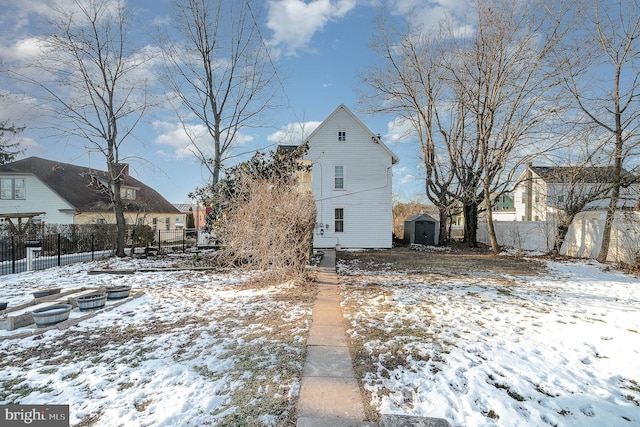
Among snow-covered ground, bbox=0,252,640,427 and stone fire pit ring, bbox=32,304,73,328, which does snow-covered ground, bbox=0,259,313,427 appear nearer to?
snow-covered ground, bbox=0,252,640,427

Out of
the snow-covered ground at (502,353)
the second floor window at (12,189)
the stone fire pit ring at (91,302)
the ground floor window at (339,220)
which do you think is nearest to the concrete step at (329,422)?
the snow-covered ground at (502,353)

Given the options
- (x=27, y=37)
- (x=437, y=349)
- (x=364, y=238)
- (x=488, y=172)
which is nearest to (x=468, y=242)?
(x=488, y=172)

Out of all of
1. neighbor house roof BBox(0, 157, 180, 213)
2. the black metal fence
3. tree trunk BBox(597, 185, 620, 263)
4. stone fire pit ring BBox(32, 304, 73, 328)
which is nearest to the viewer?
stone fire pit ring BBox(32, 304, 73, 328)

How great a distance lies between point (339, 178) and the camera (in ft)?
54.4

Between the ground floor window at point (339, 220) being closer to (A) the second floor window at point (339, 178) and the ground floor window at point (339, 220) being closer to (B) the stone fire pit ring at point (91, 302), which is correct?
(A) the second floor window at point (339, 178)

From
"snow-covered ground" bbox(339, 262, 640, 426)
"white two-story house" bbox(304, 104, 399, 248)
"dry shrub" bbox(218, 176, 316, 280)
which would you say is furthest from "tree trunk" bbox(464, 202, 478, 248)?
"dry shrub" bbox(218, 176, 316, 280)

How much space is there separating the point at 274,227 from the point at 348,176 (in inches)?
400

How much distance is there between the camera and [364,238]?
661 inches

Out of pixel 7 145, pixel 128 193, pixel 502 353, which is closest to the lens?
pixel 502 353

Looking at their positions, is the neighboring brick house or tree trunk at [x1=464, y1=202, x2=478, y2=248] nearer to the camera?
tree trunk at [x1=464, y1=202, x2=478, y2=248]

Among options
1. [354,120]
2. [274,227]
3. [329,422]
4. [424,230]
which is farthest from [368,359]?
[424,230]

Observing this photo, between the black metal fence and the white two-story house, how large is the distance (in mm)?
8236

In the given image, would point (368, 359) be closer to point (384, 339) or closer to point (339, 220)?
point (384, 339)

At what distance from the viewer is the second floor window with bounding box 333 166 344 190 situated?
16.6m
